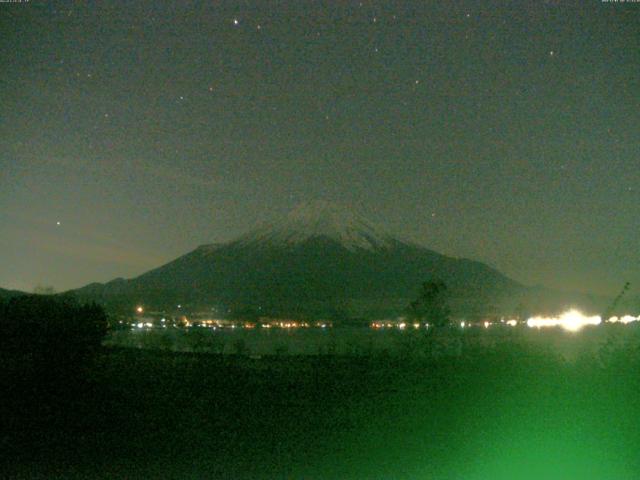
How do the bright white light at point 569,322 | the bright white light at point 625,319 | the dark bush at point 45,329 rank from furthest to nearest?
the bright white light at point 569,322 < the bright white light at point 625,319 < the dark bush at point 45,329

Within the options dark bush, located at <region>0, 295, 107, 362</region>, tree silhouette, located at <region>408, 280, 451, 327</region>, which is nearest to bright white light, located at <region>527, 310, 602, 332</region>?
tree silhouette, located at <region>408, 280, 451, 327</region>

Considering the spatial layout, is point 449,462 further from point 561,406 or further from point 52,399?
point 52,399

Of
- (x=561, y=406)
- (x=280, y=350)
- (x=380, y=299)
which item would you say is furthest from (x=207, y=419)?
(x=380, y=299)

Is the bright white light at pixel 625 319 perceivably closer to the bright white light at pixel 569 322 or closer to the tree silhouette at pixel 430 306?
the bright white light at pixel 569 322

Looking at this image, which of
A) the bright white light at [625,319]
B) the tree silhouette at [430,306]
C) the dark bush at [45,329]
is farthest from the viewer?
the tree silhouette at [430,306]

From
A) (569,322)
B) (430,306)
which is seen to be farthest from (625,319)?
(430,306)

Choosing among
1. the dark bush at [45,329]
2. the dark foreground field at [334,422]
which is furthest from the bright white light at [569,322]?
the dark bush at [45,329]

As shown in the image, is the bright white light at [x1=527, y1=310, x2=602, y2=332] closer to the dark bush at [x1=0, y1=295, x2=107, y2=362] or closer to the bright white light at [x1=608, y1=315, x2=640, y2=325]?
the bright white light at [x1=608, y1=315, x2=640, y2=325]
